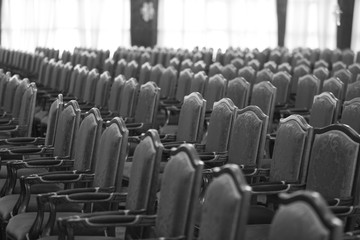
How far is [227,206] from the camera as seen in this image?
104 inches

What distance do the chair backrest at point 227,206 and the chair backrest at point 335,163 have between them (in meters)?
1.10

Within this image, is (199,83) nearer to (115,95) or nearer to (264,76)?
(264,76)

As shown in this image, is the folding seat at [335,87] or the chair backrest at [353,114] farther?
the folding seat at [335,87]

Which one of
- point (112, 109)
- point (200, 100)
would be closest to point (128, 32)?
point (112, 109)

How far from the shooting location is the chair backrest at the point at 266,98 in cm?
626

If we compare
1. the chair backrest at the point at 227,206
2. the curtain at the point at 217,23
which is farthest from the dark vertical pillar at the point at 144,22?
the chair backrest at the point at 227,206

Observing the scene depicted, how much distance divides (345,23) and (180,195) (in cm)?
1485

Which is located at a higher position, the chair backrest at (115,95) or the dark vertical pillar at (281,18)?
the dark vertical pillar at (281,18)

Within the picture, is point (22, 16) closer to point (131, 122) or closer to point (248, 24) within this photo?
point (248, 24)

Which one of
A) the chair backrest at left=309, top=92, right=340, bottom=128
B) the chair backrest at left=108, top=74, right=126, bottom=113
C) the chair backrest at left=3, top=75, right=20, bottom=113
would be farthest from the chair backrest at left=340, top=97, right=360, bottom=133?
the chair backrest at left=3, top=75, right=20, bottom=113

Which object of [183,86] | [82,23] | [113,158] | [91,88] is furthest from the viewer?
[82,23]

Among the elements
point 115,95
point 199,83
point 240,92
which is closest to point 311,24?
point 199,83

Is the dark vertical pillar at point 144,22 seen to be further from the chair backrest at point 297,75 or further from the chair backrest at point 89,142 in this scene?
the chair backrest at point 89,142

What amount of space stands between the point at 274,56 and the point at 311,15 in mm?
5963
